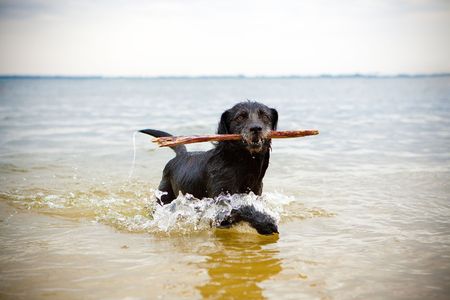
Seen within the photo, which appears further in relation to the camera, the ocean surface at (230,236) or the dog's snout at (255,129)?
the dog's snout at (255,129)

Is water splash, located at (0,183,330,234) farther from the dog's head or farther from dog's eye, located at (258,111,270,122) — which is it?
dog's eye, located at (258,111,270,122)

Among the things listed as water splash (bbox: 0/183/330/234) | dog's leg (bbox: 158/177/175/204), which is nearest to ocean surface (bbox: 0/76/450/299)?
water splash (bbox: 0/183/330/234)

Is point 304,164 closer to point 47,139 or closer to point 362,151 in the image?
point 362,151

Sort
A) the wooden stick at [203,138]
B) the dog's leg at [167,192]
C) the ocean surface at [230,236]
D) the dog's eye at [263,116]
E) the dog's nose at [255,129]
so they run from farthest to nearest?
1. the dog's leg at [167,192]
2. the dog's eye at [263,116]
3. the wooden stick at [203,138]
4. the dog's nose at [255,129]
5. the ocean surface at [230,236]

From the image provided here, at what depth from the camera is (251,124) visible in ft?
17.6

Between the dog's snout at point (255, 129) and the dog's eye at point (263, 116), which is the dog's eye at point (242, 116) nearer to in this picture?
the dog's eye at point (263, 116)

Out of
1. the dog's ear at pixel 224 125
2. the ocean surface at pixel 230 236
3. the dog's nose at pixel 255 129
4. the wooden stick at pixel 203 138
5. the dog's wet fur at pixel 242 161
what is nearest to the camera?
the ocean surface at pixel 230 236

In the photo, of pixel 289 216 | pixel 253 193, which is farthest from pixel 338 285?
pixel 289 216

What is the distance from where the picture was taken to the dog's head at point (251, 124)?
5266 millimetres

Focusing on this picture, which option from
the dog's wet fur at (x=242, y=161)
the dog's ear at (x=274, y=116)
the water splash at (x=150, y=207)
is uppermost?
the dog's ear at (x=274, y=116)

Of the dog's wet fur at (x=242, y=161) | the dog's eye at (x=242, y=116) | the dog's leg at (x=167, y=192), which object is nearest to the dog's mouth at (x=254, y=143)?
the dog's wet fur at (x=242, y=161)

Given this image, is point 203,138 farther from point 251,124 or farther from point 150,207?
point 150,207

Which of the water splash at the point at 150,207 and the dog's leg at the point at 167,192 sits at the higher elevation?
the dog's leg at the point at 167,192

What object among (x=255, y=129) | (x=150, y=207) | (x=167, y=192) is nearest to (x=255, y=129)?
(x=255, y=129)
